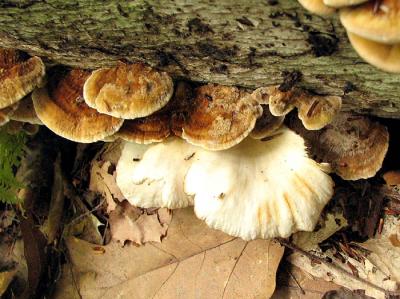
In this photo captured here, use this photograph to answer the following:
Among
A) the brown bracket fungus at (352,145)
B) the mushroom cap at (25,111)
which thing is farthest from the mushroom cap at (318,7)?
the mushroom cap at (25,111)

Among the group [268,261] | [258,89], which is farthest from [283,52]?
[268,261]

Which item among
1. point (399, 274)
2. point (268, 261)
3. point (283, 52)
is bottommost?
point (268, 261)

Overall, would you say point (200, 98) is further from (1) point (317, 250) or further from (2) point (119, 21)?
(1) point (317, 250)

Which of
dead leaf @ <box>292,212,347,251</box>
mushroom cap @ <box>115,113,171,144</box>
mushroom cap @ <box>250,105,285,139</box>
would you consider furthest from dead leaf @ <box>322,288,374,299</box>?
mushroom cap @ <box>115,113,171,144</box>

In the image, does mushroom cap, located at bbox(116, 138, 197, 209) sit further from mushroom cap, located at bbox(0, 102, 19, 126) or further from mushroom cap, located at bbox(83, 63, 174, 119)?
mushroom cap, located at bbox(0, 102, 19, 126)

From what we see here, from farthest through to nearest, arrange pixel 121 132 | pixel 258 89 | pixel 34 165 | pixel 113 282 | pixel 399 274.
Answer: pixel 34 165
pixel 113 282
pixel 399 274
pixel 121 132
pixel 258 89

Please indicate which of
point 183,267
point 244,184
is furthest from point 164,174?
point 183,267

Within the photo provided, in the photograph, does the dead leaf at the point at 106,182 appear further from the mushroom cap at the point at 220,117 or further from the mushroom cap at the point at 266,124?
the mushroom cap at the point at 266,124
